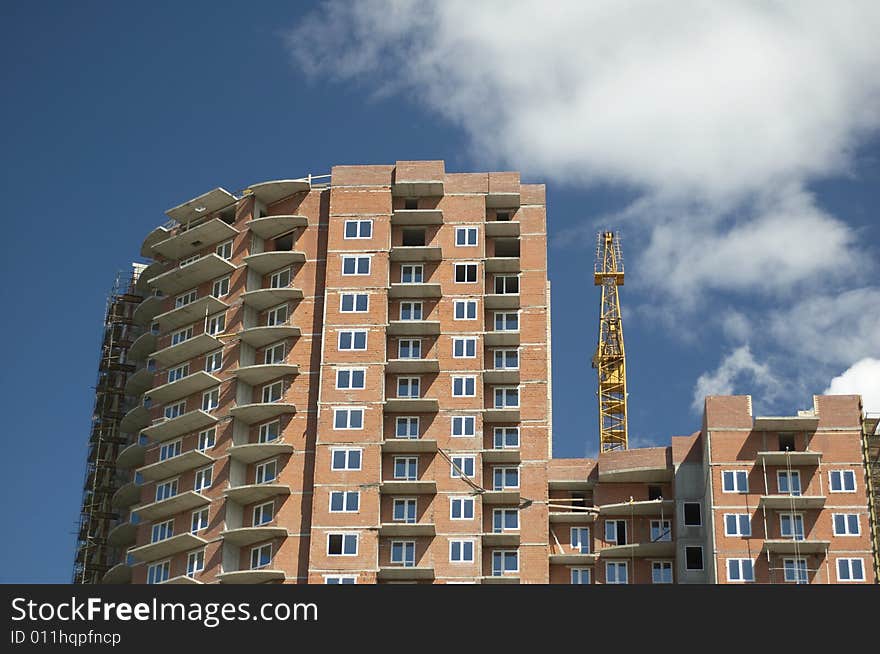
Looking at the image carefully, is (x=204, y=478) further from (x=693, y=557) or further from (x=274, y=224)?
(x=693, y=557)

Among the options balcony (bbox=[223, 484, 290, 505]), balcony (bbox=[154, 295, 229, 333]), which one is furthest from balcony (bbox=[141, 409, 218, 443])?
balcony (bbox=[154, 295, 229, 333])

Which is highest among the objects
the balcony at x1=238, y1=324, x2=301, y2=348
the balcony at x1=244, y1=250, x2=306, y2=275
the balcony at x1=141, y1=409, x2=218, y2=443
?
Result: the balcony at x1=244, y1=250, x2=306, y2=275

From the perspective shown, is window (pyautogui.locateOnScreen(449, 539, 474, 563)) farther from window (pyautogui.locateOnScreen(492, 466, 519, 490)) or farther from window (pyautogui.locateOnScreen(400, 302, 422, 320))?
window (pyautogui.locateOnScreen(400, 302, 422, 320))

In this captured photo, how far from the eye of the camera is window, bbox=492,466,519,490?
125938mm

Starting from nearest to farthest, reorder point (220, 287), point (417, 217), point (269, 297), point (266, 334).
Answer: point (266, 334)
point (269, 297)
point (417, 217)
point (220, 287)

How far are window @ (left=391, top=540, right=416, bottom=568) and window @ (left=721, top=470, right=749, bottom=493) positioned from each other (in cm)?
2358

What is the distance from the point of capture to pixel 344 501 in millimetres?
122500

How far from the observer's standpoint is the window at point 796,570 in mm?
120438

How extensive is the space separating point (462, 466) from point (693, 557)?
19038 mm

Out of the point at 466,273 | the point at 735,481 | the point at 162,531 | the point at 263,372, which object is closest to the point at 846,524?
the point at 735,481

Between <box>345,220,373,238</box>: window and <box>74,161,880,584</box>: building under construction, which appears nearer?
<box>74,161,880,584</box>: building under construction

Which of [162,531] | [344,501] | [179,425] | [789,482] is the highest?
[179,425]

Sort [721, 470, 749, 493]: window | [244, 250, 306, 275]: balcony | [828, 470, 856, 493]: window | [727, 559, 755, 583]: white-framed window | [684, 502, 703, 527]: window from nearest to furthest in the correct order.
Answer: [727, 559, 755, 583]: white-framed window → [828, 470, 856, 493]: window → [721, 470, 749, 493]: window → [684, 502, 703, 527]: window → [244, 250, 306, 275]: balcony
